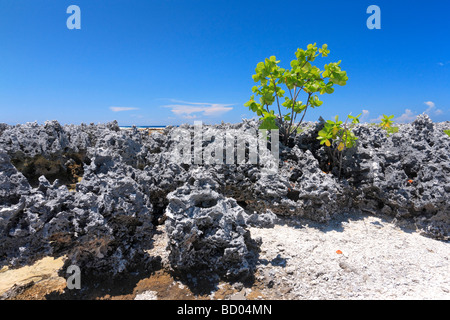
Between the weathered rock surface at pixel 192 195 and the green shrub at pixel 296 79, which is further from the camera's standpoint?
the green shrub at pixel 296 79

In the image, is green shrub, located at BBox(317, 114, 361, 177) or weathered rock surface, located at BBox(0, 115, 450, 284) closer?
weathered rock surface, located at BBox(0, 115, 450, 284)

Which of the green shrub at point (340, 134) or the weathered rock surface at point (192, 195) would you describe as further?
the green shrub at point (340, 134)

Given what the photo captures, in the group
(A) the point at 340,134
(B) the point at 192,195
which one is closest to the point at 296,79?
(A) the point at 340,134

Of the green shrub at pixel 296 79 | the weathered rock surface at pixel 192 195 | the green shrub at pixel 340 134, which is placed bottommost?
the weathered rock surface at pixel 192 195

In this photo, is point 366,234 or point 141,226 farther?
point 366,234

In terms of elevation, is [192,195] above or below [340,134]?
below

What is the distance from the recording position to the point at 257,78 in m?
8.00

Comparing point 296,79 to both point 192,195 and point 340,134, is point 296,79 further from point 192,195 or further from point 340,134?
point 192,195

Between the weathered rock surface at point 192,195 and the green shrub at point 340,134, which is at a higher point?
the green shrub at point 340,134

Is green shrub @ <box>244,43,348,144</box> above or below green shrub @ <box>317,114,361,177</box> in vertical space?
above

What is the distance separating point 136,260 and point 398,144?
7.42 metres
